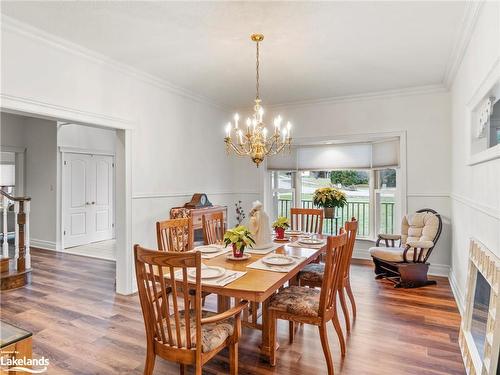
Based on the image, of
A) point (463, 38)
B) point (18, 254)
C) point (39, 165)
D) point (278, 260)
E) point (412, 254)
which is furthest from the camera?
point (39, 165)

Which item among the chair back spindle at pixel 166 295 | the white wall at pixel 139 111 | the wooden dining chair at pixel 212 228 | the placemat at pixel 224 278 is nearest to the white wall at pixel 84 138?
the white wall at pixel 139 111

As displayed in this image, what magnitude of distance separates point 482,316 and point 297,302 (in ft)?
3.99

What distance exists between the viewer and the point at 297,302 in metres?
2.33

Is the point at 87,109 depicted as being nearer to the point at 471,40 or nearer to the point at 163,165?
the point at 163,165

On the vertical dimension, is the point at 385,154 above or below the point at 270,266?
above

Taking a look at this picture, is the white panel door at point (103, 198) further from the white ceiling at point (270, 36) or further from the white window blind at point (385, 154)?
the white window blind at point (385, 154)

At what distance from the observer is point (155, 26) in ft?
9.23

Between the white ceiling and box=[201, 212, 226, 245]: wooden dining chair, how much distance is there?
1.75m

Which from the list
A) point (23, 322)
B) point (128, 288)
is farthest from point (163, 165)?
point (23, 322)

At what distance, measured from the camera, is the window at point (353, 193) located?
17.3 feet

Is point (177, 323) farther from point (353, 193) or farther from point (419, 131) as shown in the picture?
point (353, 193)

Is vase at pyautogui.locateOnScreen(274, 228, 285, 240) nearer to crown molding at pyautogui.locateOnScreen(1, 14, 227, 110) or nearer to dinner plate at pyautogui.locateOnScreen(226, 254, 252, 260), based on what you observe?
dinner plate at pyautogui.locateOnScreen(226, 254, 252, 260)

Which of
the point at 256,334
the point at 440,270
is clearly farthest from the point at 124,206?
the point at 440,270

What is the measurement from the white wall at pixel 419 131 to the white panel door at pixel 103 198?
512 centimetres
